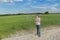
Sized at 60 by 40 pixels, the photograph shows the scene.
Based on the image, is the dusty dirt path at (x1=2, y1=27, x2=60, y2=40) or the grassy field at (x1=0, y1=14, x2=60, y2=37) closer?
the dusty dirt path at (x1=2, y1=27, x2=60, y2=40)

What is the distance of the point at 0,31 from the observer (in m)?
11.5

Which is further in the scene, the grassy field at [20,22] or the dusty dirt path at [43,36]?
the grassy field at [20,22]

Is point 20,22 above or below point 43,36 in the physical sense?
above

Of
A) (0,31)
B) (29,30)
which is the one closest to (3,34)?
(0,31)

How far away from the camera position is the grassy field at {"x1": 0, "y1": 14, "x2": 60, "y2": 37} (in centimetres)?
1176

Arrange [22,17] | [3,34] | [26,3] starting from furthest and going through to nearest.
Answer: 1. [22,17]
2. [26,3]
3. [3,34]

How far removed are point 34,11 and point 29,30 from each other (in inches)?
40.7

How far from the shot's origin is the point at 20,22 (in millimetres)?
12273

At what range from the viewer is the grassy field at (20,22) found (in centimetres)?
1176

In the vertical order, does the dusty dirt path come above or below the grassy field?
below

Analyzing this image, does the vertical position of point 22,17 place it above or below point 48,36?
above

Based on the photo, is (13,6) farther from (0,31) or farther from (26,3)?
(0,31)

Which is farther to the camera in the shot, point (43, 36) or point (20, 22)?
point (20, 22)

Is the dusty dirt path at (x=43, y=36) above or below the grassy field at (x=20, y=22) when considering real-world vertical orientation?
below
